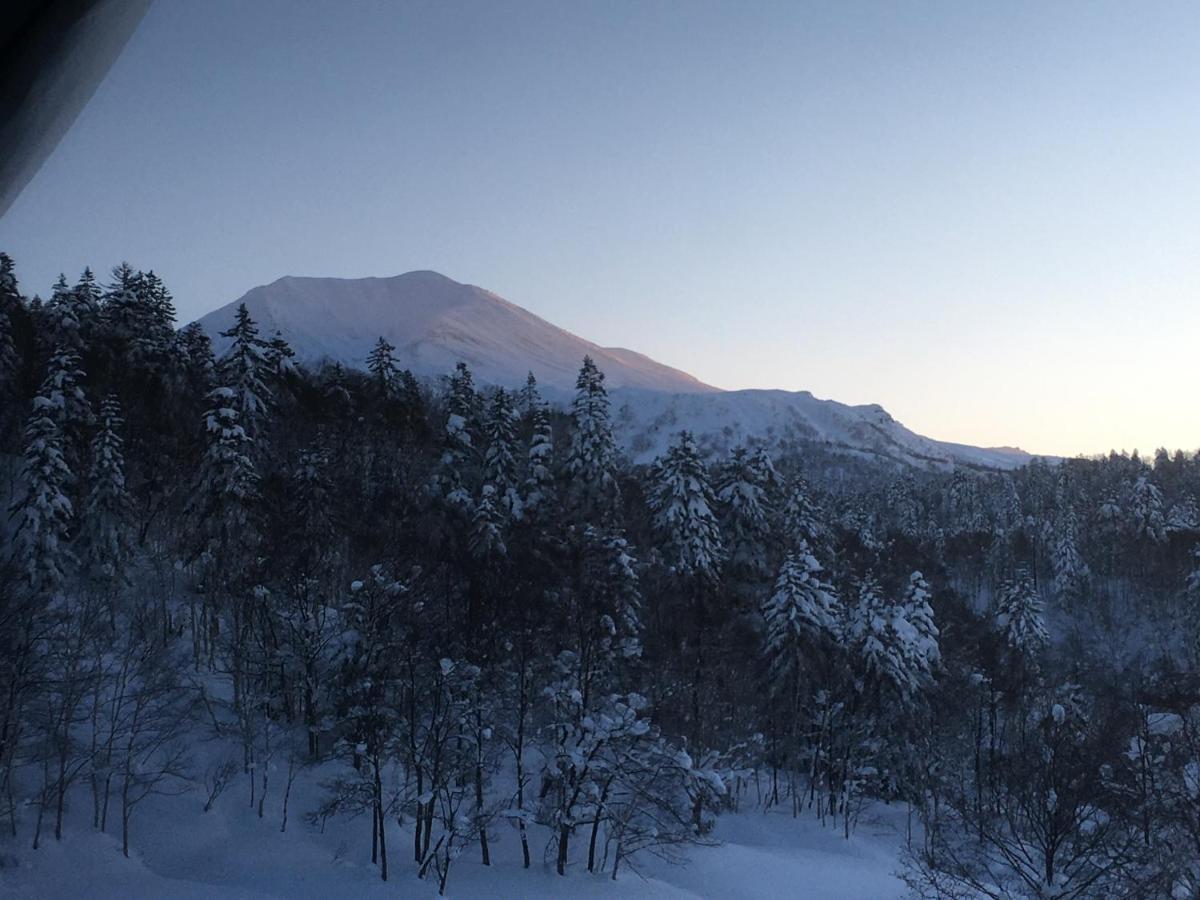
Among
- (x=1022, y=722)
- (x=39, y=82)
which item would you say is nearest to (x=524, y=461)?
(x=1022, y=722)

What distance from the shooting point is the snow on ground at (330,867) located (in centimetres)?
2431

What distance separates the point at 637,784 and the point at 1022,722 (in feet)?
86.8

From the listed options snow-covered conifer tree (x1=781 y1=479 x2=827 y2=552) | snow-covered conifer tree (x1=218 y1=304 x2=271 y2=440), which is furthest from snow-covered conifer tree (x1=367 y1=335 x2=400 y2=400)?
snow-covered conifer tree (x1=781 y1=479 x2=827 y2=552)

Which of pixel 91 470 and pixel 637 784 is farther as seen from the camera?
pixel 91 470

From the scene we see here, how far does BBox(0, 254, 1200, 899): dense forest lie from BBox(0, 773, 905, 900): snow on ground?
0.61m

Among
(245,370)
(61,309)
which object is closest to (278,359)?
(245,370)

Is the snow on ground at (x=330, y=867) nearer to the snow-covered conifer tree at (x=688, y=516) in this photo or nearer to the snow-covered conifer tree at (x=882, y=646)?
the snow-covered conifer tree at (x=882, y=646)

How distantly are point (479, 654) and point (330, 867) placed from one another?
8913 millimetres

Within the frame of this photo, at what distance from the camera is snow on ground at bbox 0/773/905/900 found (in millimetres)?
24312

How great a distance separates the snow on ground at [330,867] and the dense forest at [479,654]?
609 millimetres

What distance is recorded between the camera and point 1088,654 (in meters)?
75.8

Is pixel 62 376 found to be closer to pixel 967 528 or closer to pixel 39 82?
pixel 39 82

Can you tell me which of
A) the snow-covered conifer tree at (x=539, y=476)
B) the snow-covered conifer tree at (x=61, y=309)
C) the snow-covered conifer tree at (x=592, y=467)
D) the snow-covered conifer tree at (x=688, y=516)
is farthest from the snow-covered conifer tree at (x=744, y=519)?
the snow-covered conifer tree at (x=61, y=309)

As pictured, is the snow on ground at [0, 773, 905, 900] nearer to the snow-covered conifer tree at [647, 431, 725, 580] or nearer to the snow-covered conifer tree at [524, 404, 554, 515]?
the snow-covered conifer tree at [647, 431, 725, 580]
